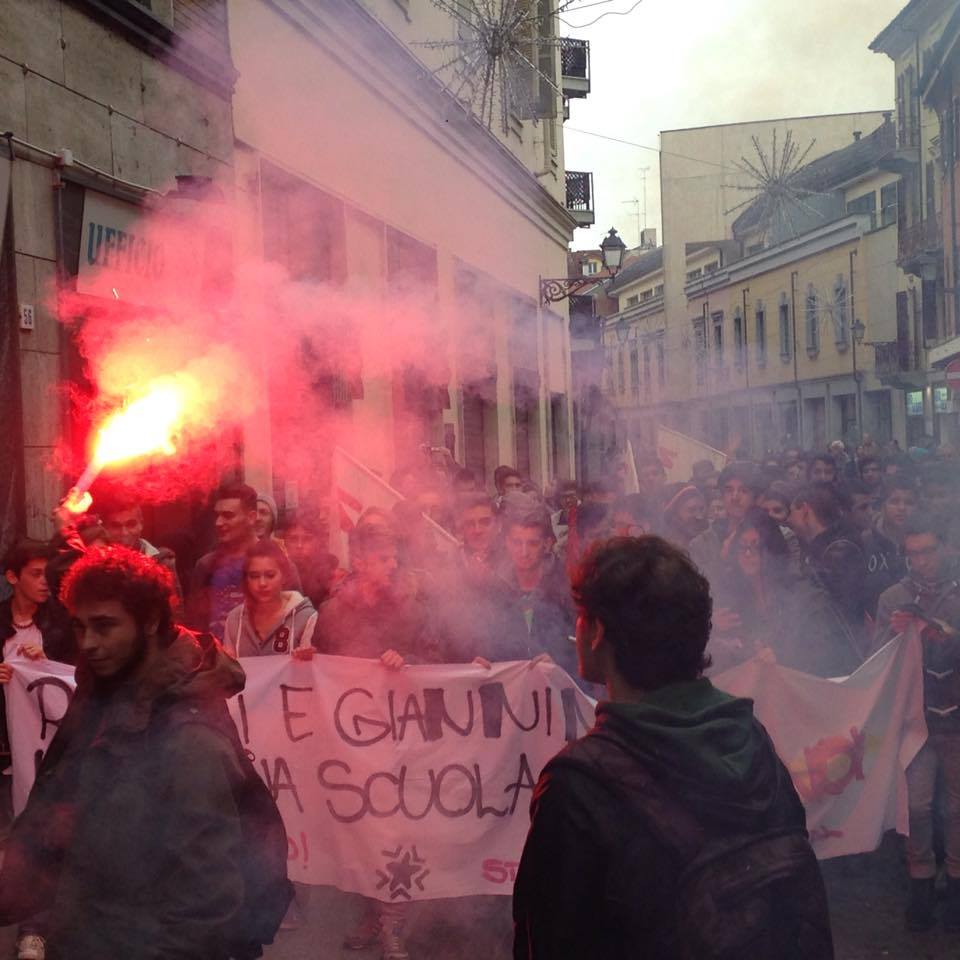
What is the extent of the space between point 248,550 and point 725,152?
150 ft

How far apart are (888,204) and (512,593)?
33.3m

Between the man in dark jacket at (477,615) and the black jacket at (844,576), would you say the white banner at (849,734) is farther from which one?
the black jacket at (844,576)

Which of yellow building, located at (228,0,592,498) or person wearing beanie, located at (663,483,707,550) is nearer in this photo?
person wearing beanie, located at (663,483,707,550)

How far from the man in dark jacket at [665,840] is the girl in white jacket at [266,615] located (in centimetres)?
312

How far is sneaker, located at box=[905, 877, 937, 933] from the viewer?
4807mm

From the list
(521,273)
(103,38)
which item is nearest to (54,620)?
(103,38)

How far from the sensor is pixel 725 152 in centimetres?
4809

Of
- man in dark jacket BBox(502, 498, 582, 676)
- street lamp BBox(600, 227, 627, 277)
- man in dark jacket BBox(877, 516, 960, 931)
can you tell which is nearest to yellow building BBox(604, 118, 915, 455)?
street lamp BBox(600, 227, 627, 277)

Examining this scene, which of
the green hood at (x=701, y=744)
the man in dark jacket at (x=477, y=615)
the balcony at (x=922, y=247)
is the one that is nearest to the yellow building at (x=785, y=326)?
the balcony at (x=922, y=247)

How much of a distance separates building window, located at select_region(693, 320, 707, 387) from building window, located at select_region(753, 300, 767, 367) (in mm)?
4573

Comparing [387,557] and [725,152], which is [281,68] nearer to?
[387,557]

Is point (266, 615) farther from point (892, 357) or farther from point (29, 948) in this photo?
point (892, 357)

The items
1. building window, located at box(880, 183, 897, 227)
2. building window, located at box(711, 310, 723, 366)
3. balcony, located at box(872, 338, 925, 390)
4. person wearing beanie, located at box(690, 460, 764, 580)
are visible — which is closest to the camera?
person wearing beanie, located at box(690, 460, 764, 580)

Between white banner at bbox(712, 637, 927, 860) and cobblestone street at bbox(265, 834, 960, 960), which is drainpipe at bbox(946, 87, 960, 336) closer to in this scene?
white banner at bbox(712, 637, 927, 860)
